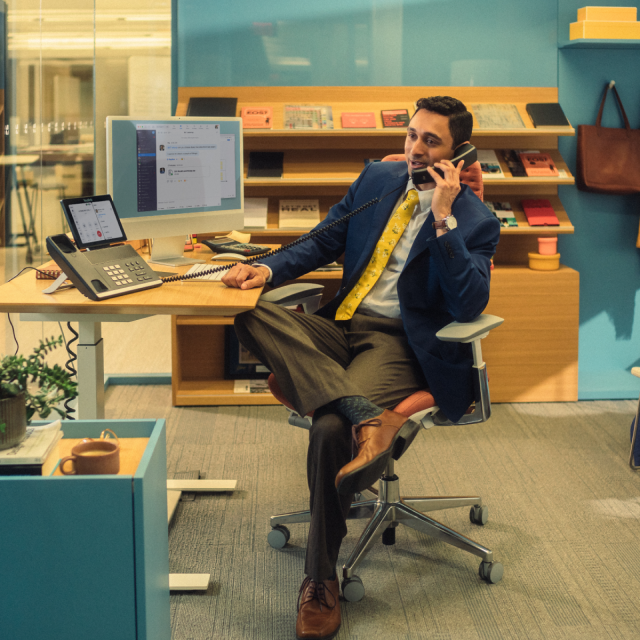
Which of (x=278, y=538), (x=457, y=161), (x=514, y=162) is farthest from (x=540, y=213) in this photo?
(x=278, y=538)

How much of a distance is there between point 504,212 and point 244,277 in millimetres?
1993

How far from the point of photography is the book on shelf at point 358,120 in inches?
140

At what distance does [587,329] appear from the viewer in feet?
13.1

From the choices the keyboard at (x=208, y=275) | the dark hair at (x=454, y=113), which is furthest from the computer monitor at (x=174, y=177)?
the dark hair at (x=454, y=113)

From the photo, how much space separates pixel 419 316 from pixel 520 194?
6.28ft

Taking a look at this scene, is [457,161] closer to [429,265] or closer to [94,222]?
[429,265]

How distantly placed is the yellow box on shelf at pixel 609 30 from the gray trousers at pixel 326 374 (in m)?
2.18

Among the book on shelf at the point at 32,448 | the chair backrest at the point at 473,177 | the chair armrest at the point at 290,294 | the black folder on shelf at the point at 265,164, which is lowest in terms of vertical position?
the book on shelf at the point at 32,448

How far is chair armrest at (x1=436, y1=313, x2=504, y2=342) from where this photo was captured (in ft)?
6.36

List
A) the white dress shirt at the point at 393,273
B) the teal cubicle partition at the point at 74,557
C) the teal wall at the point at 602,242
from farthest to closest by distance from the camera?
the teal wall at the point at 602,242, the white dress shirt at the point at 393,273, the teal cubicle partition at the point at 74,557

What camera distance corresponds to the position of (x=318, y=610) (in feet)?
6.26

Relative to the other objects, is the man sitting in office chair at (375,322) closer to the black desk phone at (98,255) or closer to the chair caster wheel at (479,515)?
the black desk phone at (98,255)

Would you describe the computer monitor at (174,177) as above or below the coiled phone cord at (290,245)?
above

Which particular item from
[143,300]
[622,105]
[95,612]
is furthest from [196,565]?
[622,105]
